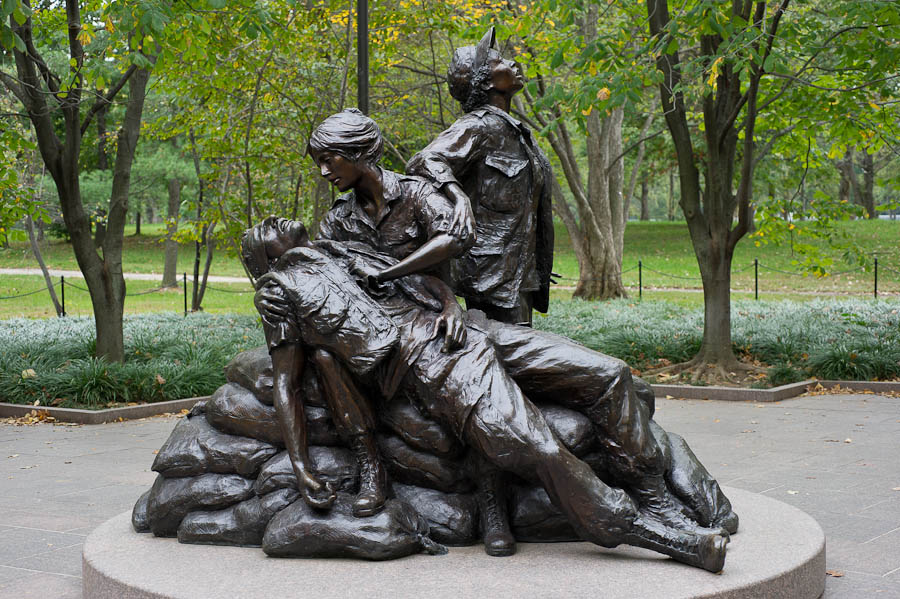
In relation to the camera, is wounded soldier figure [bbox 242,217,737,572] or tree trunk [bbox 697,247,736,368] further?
tree trunk [bbox 697,247,736,368]

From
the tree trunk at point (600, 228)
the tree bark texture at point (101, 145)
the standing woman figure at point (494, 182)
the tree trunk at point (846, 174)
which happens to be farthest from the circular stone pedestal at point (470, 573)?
the tree trunk at point (846, 174)

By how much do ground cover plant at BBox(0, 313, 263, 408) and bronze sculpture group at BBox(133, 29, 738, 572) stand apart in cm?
594

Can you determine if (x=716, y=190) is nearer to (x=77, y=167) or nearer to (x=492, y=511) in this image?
(x=77, y=167)

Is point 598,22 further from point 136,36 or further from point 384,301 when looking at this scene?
point 384,301

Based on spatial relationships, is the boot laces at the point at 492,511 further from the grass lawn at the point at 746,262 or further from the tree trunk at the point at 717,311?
the grass lawn at the point at 746,262

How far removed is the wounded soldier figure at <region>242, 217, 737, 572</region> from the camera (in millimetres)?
4059

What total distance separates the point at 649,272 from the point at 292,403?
935 inches

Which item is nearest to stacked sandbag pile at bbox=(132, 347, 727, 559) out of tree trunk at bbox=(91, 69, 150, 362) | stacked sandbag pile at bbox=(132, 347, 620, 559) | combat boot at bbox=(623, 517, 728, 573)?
stacked sandbag pile at bbox=(132, 347, 620, 559)

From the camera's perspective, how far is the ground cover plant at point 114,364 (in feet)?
33.9

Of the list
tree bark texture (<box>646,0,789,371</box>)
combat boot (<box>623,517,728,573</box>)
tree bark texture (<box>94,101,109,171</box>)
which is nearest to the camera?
combat boot (<box>623,517,728,573</box>)

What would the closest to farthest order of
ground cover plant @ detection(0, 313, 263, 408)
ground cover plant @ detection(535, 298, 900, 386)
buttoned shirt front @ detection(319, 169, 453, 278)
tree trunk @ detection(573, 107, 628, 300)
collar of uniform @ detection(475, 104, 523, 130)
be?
buttoned shirt front @ detection(319, 169, 453, 278) → collar of uniform @ detection(475, 104, 523, 130) → ground cover plant @ detection(0, 313, 263, 408) → ground cover plant @ detection(535, 298, 900, 386) → tree trunk @ detection(573, 107, 628, 300)

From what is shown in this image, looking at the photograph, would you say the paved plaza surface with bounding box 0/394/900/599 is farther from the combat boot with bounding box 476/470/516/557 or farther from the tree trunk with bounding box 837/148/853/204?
→ the tree trunk with bounding box 837/148/853/204

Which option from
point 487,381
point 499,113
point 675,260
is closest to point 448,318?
point 487,381

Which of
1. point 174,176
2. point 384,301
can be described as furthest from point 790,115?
point 174,176
